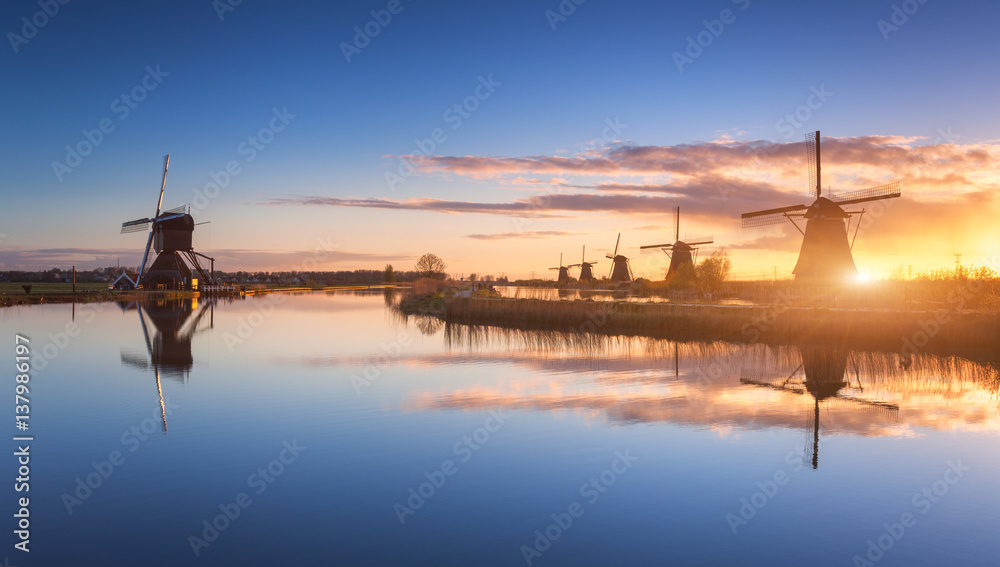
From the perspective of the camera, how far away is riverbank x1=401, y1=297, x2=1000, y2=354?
62.5 feet

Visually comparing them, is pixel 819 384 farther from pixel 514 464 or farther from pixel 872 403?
pixel 514 464

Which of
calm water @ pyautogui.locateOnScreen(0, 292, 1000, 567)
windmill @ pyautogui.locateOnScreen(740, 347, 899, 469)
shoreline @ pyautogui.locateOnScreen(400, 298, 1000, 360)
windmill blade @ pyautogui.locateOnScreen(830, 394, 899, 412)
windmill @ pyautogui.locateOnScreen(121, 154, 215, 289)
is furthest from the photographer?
windmill @ pyautogui.locateOnScreen(121, 154, 215, 289)

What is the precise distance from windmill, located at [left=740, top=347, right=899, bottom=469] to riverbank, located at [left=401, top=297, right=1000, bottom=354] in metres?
2.43

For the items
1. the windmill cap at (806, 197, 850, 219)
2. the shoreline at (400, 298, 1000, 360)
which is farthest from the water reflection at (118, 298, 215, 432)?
the windmill cap at (806, 197, 850, 219)

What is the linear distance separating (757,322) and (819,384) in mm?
9413

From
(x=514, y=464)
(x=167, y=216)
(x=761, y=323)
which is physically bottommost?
(x=514, y=464)

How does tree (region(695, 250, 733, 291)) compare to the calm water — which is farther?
tree (region(695, 250, 733, 291))

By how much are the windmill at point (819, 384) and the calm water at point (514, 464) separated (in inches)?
3.4

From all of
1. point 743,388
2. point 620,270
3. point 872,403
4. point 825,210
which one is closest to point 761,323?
point 743,388

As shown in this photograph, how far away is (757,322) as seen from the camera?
75.2 feet

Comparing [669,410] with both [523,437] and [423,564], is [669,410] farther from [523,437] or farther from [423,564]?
[423,564]

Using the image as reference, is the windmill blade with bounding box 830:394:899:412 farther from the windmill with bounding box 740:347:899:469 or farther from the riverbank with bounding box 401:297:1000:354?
the riverbank with bounding box 401:297:1000:354

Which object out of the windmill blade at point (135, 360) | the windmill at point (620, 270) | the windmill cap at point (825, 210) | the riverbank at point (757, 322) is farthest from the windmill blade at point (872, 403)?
the windmill at point (620, 270)

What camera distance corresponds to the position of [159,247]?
56375mm
